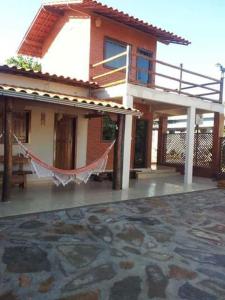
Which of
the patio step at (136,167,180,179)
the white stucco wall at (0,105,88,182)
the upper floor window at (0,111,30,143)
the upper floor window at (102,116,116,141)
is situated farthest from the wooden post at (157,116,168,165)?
the upper floor window at (0,111,30,143)

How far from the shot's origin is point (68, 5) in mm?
11406

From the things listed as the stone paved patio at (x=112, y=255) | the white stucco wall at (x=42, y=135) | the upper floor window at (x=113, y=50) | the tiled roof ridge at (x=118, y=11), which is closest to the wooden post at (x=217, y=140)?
the tiled roof ridge at (x=118, y=11)

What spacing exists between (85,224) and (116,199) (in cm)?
229

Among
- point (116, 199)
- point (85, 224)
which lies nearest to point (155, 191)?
point (116, 199)

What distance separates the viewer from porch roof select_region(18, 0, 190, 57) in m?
11.1

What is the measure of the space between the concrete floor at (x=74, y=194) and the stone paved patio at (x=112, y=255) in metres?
0.47

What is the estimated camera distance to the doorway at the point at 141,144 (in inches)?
536

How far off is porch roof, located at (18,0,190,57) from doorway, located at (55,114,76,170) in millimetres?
3737

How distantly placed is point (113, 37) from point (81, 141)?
162 inches

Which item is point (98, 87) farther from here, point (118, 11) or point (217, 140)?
point (217, 140)

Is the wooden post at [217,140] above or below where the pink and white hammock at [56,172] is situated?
above

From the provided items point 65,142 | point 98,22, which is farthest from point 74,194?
point 98,22

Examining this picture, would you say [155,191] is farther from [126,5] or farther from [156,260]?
[126,5]

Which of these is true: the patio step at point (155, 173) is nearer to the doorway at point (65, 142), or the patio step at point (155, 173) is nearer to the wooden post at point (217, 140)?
the wooden post at point (217, 140)
